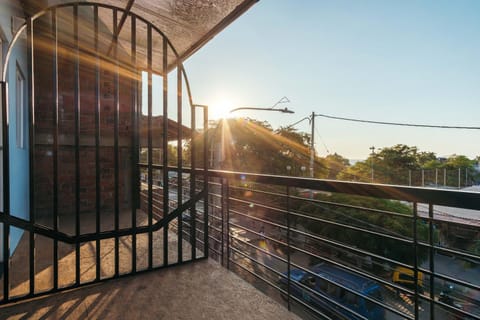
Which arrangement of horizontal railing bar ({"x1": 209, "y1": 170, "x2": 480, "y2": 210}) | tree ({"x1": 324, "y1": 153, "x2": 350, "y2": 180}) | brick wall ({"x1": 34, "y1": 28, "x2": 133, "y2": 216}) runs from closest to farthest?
horizontal railing bar ({"x1": 209, "y1": 170, "x2": 480, "y2": 210}), brick wall ({"x1": 34, "y1": 28, "x2": 133, "y2": 216}), tree ({"x1": 324, "y1": 153, "x2": 350, "y2": 180})

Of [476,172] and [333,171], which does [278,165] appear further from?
[476,172]

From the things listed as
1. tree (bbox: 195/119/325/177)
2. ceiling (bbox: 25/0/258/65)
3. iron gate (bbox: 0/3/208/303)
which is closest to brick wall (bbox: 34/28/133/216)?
iron gate (bbox: 0/3/208/303)

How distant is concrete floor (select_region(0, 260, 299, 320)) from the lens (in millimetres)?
1512

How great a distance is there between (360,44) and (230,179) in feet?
35.7

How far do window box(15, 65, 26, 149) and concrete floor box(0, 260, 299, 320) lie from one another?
6.95ft

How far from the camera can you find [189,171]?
241cm

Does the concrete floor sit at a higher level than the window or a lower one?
lower

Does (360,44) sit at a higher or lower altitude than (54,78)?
higher

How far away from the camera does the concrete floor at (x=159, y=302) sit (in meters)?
1.51

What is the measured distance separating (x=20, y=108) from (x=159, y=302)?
9.76 ft

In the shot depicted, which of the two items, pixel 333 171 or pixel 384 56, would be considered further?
pixel 333 171

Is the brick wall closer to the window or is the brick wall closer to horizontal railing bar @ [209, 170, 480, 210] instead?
the window

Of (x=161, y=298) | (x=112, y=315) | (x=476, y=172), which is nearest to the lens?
(x=112, y=315)

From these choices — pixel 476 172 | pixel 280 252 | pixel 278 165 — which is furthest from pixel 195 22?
pixel 476 172
